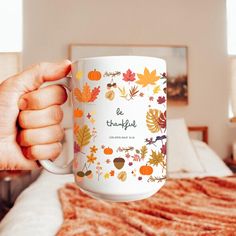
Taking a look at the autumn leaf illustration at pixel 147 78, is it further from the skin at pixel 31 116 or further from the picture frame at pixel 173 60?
the picture frame at pixel 173 60

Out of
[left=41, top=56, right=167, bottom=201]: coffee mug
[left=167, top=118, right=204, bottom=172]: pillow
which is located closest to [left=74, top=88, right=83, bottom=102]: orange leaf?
[left=41, top=56, right=167, bottom=201]: coffee mug

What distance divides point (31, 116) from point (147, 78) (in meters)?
0.24

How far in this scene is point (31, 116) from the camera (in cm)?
65

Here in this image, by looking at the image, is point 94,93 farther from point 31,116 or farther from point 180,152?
point 180,152

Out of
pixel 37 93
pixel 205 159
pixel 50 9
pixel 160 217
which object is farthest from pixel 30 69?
pixel 50 9

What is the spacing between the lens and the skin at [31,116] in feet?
2.06

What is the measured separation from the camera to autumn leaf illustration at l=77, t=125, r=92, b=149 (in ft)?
1.78

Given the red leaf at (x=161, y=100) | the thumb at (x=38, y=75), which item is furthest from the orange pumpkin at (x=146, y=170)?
the thumb at (x=38, y=75)

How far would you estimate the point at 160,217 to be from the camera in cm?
153

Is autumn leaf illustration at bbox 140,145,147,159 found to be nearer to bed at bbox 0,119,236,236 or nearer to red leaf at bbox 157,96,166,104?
red leaf at bbox 157,96,166,104

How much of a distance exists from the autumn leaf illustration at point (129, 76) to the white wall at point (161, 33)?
2.77m

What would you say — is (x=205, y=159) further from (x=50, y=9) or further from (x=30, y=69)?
(x=30, y=69)

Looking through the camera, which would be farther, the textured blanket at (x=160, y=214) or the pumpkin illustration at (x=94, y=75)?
the textured blanket at (x=160, y=214)

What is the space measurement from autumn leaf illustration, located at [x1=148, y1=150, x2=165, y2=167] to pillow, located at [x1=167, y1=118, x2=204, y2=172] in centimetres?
214
